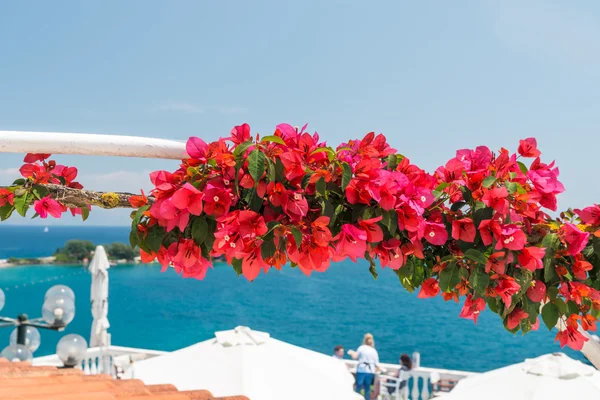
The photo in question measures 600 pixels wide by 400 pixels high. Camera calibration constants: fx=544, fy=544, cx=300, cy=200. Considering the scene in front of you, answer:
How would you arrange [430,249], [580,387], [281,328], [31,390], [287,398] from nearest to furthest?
[430,249], [31,390], [580,387], [287,398], [281,328]

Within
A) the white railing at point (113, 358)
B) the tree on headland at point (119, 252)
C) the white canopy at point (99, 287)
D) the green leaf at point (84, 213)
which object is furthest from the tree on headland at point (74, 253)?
the green leaf at point (84, 213)

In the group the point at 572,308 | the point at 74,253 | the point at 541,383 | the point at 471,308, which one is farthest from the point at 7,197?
the point at 74,253

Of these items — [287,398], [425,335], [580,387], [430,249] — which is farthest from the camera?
[425,335]

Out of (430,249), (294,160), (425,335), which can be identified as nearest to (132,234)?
(294,160)

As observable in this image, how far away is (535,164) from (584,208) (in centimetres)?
14

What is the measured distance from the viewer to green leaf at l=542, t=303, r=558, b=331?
1.14m

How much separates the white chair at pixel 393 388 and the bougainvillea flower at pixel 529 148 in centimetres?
788

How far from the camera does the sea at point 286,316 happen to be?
3450 cm

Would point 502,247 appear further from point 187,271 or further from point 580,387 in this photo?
point 580,387

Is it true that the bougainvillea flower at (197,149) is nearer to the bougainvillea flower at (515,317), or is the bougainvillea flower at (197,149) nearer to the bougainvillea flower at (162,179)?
the bougainvillea flower at (162,179)

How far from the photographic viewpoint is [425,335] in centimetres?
3847

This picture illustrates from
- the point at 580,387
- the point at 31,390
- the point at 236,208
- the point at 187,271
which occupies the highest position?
the point at 236,208

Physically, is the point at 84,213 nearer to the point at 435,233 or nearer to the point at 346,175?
the point at 346,175

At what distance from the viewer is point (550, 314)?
1.15 m
